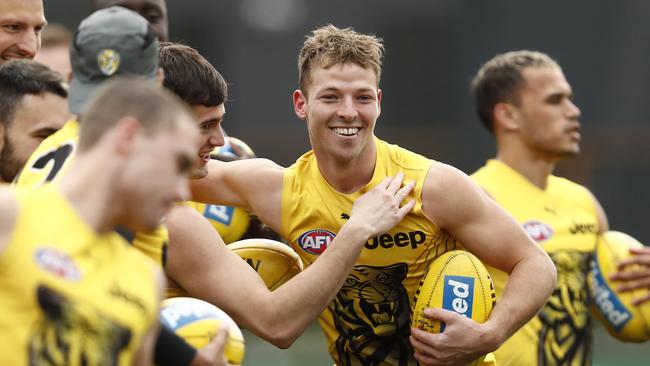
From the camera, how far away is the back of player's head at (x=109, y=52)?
429 cm

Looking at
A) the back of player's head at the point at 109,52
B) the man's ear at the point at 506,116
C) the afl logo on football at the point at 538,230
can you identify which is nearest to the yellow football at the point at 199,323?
the back of player's head at the point at 109,52

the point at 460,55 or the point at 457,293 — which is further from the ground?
the point at 457,293

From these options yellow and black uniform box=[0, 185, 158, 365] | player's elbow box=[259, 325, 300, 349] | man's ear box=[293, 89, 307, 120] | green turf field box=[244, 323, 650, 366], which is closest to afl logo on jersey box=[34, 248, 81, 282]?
yellow and black uniform box=[0, 185, 158, 365]

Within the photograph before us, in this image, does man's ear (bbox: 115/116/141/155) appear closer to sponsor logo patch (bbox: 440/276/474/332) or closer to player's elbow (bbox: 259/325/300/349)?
player's elbow (bbox: 259/325/300/349)

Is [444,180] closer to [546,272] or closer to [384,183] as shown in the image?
[384,183]

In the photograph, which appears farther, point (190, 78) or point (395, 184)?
point (395, 184)

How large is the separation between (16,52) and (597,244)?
12.4 feet

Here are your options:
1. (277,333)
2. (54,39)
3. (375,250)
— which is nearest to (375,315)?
(375,250)

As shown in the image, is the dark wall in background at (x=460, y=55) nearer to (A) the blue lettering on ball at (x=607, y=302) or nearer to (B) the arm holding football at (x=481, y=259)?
(A) the blue lettering on ball at (x=607, y=302)

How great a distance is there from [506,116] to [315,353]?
19.3 ft

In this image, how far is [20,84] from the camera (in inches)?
216

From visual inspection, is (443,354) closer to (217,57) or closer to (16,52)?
(16,52)

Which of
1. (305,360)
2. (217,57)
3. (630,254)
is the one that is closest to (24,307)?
(630,254)

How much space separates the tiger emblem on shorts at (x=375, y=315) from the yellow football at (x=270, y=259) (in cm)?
29
